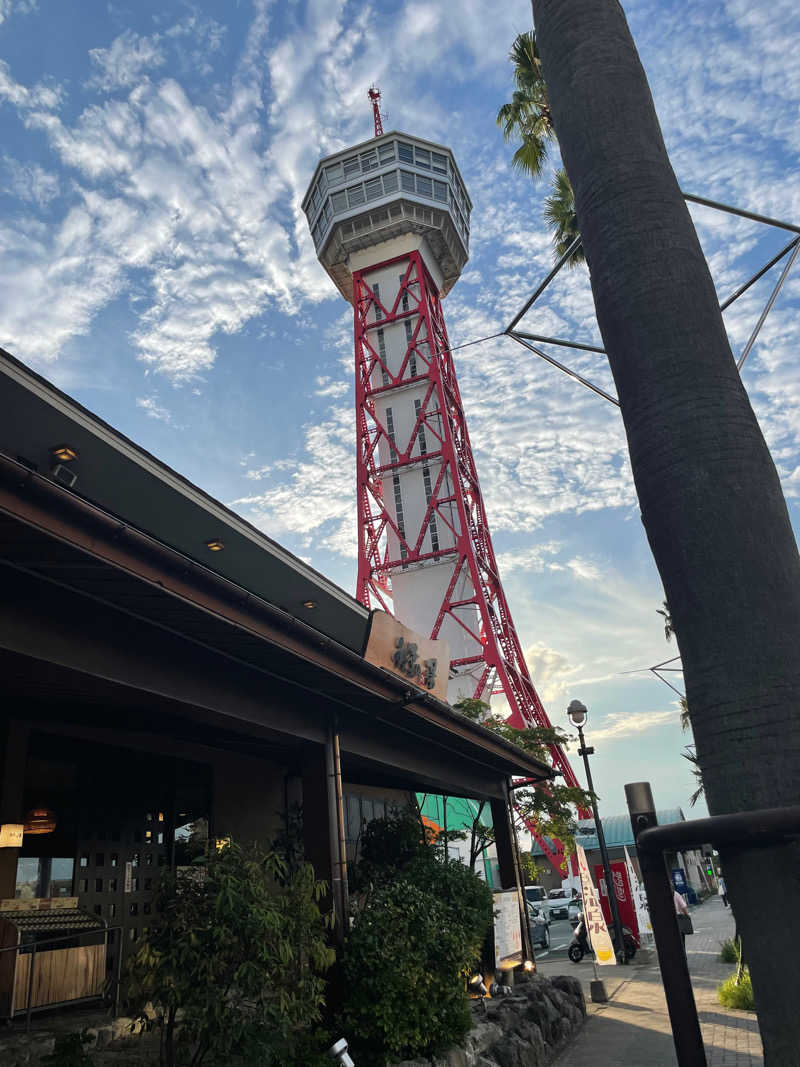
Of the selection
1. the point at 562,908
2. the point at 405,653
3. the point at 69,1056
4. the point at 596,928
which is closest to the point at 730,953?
the point at 596,928

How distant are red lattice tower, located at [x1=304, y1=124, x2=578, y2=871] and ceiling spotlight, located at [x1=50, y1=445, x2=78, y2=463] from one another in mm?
35716

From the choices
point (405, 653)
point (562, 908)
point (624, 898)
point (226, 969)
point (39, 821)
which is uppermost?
point (405, 653)

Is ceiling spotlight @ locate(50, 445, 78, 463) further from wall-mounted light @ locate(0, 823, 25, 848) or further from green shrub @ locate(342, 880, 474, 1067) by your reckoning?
green shrub @ locate(342, 880, 474, 1067)

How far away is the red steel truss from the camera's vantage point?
158ft

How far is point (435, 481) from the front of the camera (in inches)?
2016

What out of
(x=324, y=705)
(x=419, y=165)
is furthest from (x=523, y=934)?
(x=419, y=165)

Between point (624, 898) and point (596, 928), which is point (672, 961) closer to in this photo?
point (596, 928)

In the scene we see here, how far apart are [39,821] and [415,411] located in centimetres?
4520

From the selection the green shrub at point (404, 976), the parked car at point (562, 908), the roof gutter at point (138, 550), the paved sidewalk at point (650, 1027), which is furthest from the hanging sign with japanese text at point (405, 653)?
the parked car at point (562, 908)

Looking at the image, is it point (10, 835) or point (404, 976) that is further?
point (10, 835)

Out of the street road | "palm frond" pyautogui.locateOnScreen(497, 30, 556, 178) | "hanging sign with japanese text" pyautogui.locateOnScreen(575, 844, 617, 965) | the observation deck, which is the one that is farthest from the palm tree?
the observation deck

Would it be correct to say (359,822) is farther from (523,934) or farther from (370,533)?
(370,533)

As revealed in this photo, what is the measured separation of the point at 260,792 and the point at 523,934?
261 inches

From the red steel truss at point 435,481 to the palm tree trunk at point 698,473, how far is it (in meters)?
43.8
